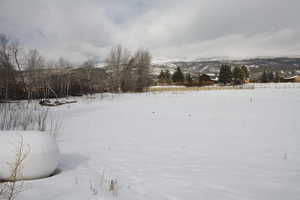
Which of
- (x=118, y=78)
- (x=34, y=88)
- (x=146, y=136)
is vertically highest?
(x=118, y=78)

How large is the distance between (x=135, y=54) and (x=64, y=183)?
39.9 metres

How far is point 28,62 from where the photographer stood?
27.5m

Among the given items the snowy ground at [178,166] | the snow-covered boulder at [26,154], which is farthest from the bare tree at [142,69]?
the snow-covered boulder at [26,154]

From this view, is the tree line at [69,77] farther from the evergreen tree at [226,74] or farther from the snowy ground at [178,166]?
the evergreen tree at [226,74]

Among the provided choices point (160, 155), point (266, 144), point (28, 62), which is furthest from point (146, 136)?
point (28, 62)

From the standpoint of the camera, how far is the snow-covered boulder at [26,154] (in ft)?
9.43

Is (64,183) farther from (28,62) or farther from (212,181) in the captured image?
(28,62)

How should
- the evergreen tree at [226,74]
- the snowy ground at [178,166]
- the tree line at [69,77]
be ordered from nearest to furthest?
the snowy ground at [178,166]
the tree line at [69,77]
the evergreen tree at [226,74]

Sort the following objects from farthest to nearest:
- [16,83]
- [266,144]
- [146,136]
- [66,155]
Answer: [16,83] < [146,136] < [266,144] < [66,155]

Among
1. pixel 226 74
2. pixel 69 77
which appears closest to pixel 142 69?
pixel 69 77

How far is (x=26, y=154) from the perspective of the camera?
294cm

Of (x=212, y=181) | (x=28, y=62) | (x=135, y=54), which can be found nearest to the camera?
(x=212, y=181)

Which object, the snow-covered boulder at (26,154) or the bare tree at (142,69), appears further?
the bare tree at (142,69)

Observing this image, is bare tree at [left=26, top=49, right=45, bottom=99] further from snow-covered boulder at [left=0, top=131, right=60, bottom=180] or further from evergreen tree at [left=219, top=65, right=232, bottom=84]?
evergreen tree at [left=219, top=65, right=232, bottom=84]
